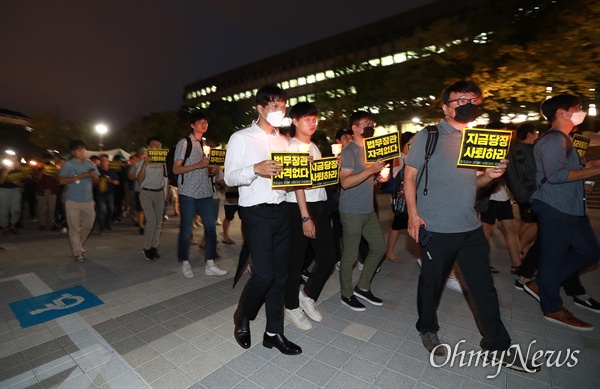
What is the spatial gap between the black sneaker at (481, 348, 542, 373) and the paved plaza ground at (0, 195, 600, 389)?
0.05 m

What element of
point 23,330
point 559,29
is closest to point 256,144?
point 23,330

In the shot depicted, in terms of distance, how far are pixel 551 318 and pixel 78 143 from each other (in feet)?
25.8

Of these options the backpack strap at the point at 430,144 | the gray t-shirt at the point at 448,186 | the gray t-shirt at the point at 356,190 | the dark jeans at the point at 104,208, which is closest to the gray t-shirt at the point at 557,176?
the gray t-shirt at the point at 448,186

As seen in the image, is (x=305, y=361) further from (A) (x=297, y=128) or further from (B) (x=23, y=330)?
(B) (x=23, y=330)

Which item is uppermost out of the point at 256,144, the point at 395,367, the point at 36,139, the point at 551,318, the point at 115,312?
the point at 36,139

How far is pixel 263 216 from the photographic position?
9.43 feet

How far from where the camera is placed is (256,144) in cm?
299

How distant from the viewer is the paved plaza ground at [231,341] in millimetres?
2666

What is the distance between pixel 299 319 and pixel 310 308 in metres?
0.28

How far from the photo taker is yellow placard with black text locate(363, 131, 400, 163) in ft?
11.5

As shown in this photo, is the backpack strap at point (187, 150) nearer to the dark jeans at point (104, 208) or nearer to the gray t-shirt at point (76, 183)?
the gray t-shirt at point (76, 183)

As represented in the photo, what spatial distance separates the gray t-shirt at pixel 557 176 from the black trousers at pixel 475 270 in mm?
1224

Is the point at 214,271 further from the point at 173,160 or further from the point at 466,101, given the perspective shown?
the point at 466,101

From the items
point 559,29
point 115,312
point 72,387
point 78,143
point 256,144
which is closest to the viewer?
point 72,387
